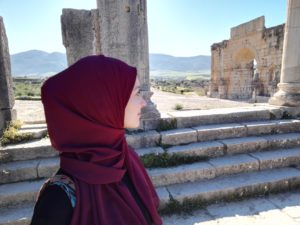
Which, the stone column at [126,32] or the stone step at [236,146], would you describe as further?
the stone column at [126,32]

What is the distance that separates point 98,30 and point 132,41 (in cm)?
72

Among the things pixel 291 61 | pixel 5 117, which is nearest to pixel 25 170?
pixel 5 117

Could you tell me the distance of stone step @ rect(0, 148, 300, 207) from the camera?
2964 millimetres

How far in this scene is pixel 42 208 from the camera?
1041mm

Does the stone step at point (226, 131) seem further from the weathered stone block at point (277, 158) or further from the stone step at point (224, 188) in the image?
the stone step at point (224, 188)

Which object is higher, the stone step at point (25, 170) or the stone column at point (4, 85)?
the stone column at point (4, 85)

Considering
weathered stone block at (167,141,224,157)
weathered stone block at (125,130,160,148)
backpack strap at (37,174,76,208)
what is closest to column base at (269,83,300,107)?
weathered stone block at (167,141,224,157)

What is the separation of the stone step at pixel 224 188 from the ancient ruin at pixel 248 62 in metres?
13.6

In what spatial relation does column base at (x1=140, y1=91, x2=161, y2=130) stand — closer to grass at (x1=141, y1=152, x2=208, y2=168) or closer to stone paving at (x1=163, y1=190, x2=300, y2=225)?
grass at (x1=141, y1=152, x2=208, y2=168)

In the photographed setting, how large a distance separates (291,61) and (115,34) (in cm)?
369

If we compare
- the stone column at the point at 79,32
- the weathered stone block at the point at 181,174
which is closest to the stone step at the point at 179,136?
the weathered stone block at the point at 181,174

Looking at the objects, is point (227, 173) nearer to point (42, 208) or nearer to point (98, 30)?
point (42, 208)

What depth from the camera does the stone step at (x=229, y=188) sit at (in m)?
3.05

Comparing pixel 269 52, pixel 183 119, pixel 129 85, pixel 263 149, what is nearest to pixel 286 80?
pixel 263 149
